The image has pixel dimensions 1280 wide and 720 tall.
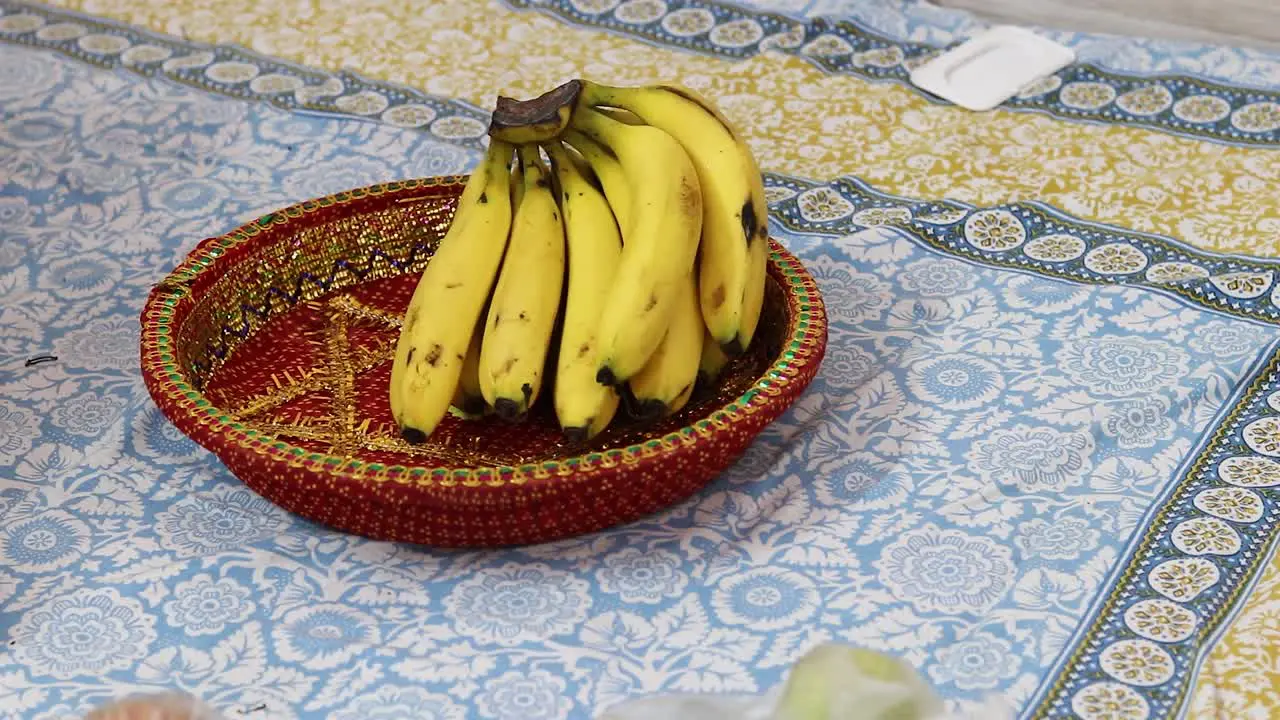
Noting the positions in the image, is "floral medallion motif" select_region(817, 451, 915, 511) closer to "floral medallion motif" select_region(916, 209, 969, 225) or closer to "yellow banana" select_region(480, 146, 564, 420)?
"yellow banana" select_region(480, 146, 564, 420)

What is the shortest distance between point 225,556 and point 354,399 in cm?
14

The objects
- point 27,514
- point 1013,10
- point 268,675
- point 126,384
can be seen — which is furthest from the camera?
point 1013,10

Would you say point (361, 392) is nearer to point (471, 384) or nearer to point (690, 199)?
point (471, 384)

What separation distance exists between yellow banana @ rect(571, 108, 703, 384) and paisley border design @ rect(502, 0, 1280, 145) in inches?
25.3

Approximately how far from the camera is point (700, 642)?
774mm

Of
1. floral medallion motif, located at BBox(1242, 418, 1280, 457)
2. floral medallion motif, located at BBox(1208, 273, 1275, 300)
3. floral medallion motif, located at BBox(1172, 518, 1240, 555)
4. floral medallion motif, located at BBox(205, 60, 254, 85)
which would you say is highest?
floral medallion motif, located at BBox(1208, 273, 1275, 300)

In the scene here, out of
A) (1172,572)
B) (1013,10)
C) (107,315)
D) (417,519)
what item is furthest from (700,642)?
(1013,10)

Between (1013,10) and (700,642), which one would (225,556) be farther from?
(1013,10)

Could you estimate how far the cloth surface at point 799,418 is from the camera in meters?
0.77

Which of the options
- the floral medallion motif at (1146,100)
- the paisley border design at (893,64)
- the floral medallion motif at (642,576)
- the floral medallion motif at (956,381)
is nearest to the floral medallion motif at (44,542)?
the floral medallion motif at (642,576)

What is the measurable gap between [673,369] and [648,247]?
76 millimetres

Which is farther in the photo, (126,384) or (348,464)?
(126,384)

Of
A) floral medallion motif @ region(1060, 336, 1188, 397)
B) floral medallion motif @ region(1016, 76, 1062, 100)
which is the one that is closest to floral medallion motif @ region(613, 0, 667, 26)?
floral medallion motif @ region(1016, 76, 1062, 100)

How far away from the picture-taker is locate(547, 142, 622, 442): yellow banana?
812 mm
